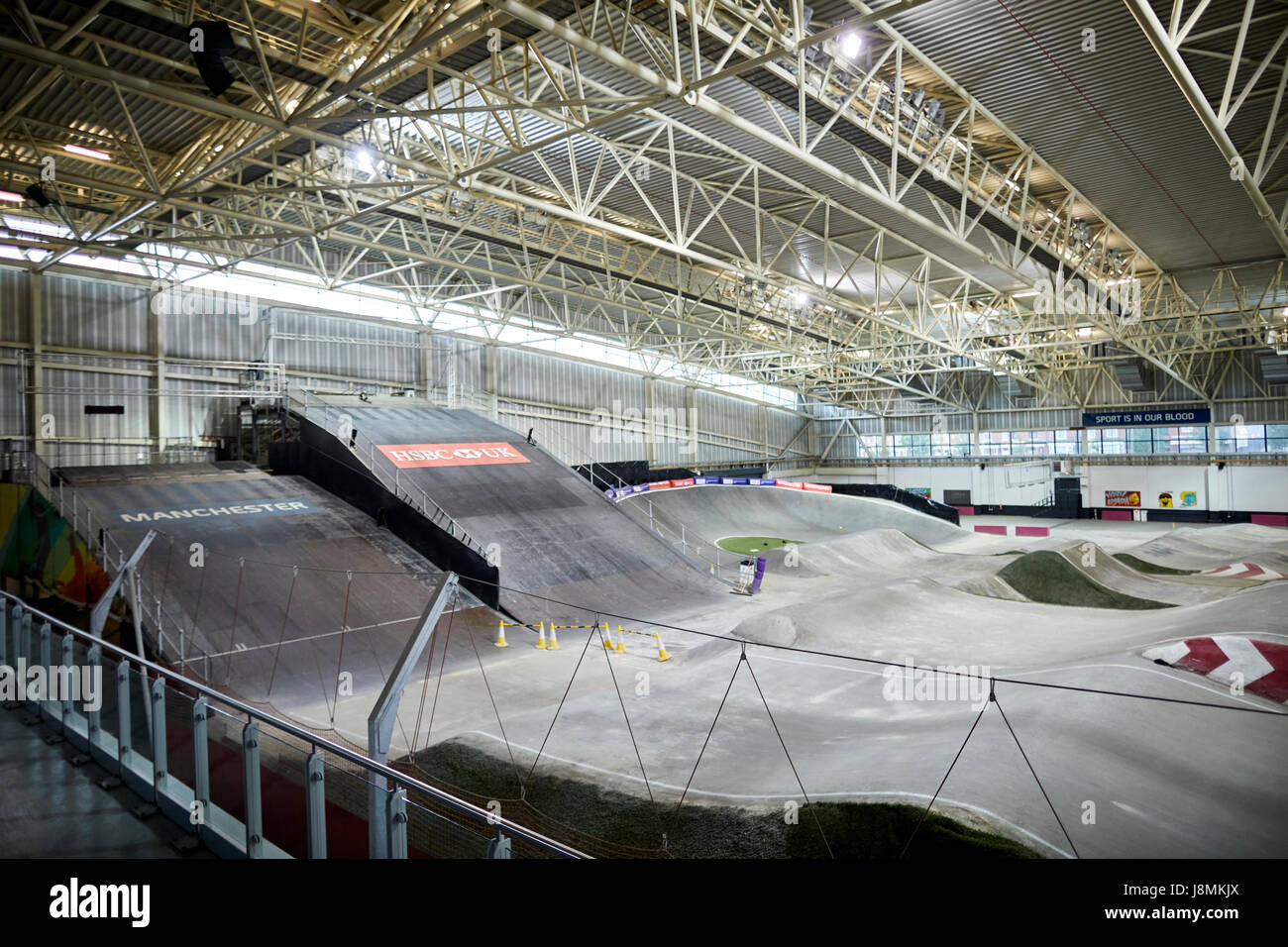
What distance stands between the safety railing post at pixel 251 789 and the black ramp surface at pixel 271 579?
598 centimetres

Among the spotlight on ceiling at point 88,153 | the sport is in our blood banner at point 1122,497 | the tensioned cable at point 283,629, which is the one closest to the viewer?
the tensioned cable at point 283,629

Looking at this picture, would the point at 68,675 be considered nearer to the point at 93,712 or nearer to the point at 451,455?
the point at 93,712

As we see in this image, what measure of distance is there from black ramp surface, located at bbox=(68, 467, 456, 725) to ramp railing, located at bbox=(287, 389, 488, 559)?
953 mm

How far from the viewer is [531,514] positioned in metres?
19.8

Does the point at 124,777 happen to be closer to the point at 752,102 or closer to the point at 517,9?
the point at 517,9

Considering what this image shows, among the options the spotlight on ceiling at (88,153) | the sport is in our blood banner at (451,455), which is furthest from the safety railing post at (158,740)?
the spotlight on ceiling at (88,153)

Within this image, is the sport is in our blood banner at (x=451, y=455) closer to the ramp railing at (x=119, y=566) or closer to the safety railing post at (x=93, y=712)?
the ramp railing at (x=119, y=566)

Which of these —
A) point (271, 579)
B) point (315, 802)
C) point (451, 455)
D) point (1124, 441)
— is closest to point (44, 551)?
point (271, 579)

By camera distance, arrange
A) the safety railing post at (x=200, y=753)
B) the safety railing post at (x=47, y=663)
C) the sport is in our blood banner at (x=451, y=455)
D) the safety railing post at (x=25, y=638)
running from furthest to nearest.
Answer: the sport is in our blood banner at (x=451, y=455) < the safety railing post at (x=25, y=638) < the safety railing post at (x=47, y=663) < the safety railing post at (x=200, y=753)

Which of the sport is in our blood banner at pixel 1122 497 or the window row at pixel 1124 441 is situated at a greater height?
the window row at pixel 1124 441

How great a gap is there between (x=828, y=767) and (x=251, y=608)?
1067 centimetres

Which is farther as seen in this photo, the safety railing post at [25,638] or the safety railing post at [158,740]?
the safety railing post at [25,638]

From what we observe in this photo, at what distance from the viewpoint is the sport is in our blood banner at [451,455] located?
2053cm

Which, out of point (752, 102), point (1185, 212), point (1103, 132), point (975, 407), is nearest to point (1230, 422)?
point (975, 407)
